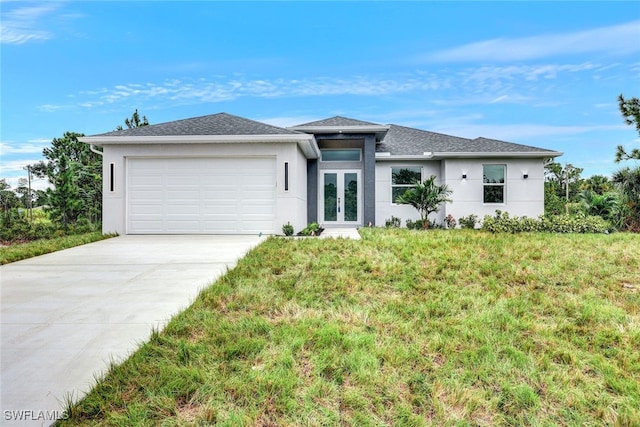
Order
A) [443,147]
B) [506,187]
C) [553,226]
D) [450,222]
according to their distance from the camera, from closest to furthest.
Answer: [553,226] < [450,222] < [506,187] < [443,147]

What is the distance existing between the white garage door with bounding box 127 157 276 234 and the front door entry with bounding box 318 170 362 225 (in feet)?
14.2

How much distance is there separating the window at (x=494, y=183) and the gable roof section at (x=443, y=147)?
29.3 inches

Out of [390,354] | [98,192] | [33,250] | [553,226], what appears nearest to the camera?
[390,354]

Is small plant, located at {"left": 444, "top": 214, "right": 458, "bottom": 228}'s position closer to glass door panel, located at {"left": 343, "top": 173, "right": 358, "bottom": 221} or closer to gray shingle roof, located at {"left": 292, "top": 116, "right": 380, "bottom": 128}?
glass door panel, located at {"left": 343, "top": 173, "right": 358, "bottom": 221}

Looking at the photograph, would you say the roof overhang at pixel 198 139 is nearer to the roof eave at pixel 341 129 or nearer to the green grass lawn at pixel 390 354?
the roof eave at pixel 341 129

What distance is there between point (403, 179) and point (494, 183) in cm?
379

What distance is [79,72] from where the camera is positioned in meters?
12.2

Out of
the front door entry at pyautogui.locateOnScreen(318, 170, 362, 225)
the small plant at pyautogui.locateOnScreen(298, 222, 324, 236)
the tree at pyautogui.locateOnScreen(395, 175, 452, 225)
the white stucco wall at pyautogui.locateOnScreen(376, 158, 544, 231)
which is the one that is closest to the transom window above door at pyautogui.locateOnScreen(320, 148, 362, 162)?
the front door entry at pyautogui.locateOnScreen(318, 170, 362, 225)

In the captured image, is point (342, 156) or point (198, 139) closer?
point (198, 139)

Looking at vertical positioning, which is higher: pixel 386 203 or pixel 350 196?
pixel 350 196

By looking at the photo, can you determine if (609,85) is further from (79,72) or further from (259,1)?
(79,72)

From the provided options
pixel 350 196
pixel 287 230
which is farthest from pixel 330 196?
pixel 287 230

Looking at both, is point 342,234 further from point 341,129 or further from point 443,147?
point 443,147

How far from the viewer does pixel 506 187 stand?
14766mm
